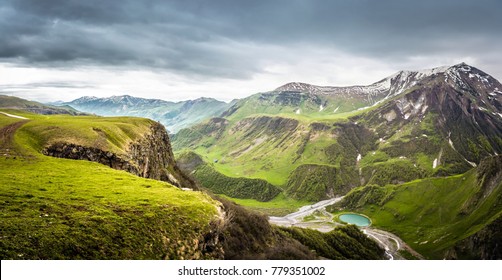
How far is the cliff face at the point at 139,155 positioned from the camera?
286 feet

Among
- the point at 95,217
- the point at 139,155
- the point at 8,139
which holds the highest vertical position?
the point at 8,139

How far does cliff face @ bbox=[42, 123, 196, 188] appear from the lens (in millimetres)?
87188

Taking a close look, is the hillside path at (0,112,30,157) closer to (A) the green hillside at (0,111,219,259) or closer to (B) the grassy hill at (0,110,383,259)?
(B) the grassy hill at (0,110,383,259)

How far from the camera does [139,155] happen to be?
116938 millimetres

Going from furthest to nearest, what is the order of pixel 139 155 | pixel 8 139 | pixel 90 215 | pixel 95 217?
1. pixel 139 155
2. pixel 8 139
3. pixel 90 215
4. pixel 95 217

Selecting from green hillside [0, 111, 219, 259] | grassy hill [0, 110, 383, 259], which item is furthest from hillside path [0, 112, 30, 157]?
green hillside [0, 111, 219, 259]

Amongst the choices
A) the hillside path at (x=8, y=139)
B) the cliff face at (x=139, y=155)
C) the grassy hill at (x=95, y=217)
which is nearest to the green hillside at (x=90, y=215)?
the grassy hill at (x=95, y=217)

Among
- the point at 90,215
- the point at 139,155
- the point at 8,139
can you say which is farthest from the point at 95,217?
the point at 139,155

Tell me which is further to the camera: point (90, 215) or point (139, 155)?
point (139, 155)

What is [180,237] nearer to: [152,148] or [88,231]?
[88,231]

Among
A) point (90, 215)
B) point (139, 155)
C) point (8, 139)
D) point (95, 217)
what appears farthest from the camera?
point (139, 155)

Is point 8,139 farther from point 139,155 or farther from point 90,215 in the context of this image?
point 90,215

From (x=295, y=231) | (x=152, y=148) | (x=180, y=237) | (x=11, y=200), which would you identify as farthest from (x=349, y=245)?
(x=11, y=200)
